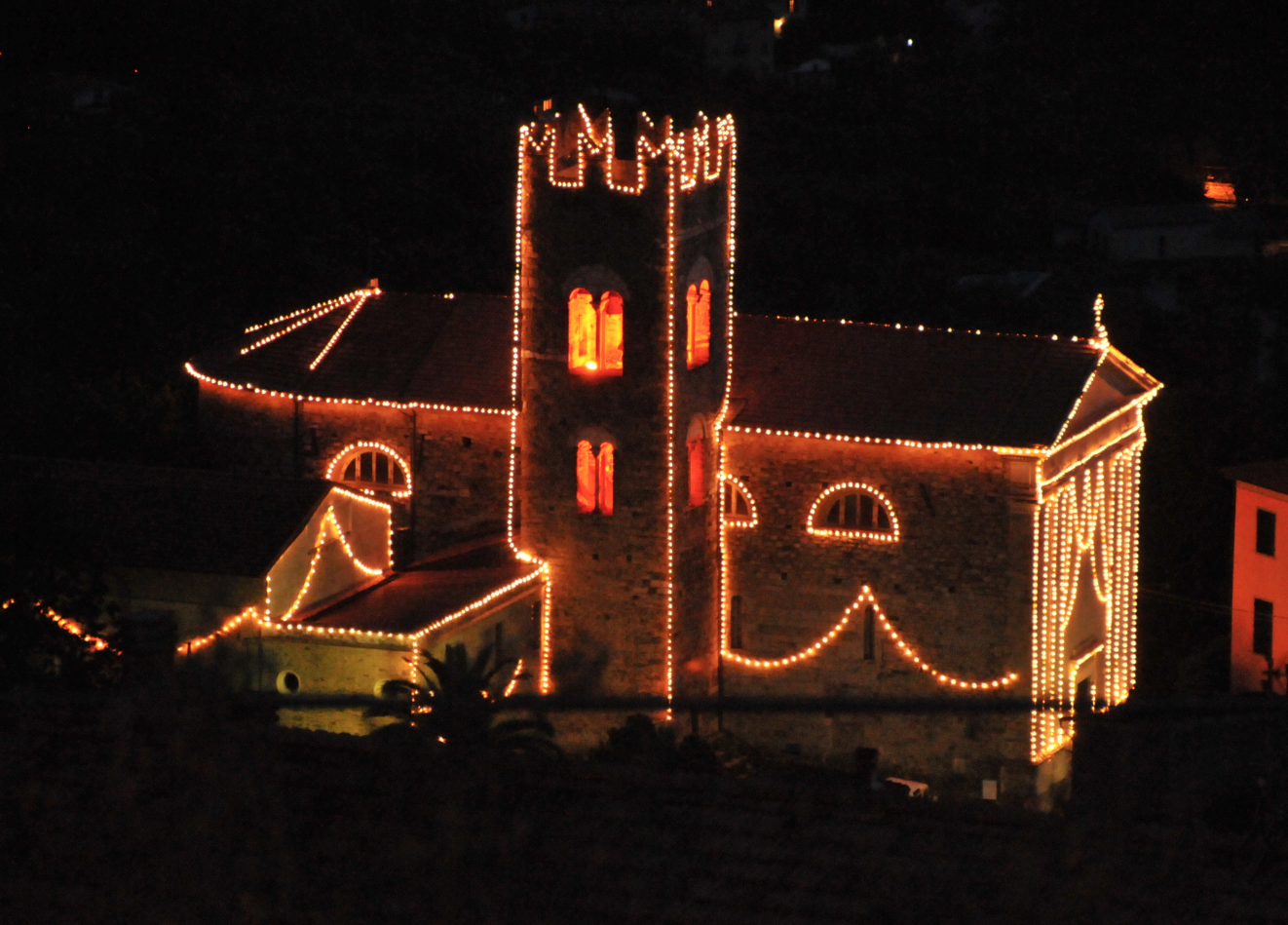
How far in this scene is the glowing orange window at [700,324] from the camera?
31.0 meters

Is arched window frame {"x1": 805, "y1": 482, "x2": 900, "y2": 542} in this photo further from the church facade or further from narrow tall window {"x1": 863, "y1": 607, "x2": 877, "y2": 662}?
narrow tall window {"x1": 863, "y1": 607, "x2": 877, "y2": 662}

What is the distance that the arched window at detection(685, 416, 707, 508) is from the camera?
102 feet

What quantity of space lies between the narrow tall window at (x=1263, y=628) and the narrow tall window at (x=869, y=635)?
11244mm

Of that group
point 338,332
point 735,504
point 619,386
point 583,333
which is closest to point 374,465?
point 338,332

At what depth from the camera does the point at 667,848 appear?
1215 centimetres

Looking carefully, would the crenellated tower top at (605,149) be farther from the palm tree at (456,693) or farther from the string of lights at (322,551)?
the palm tree at (456,693)

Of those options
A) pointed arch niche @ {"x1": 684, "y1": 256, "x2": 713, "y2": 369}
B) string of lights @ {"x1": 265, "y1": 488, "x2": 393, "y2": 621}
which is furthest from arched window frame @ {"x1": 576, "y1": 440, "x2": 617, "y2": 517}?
string of lights @ {"x1": 265, "y1": 488, "x2": 393, "y2": 621}

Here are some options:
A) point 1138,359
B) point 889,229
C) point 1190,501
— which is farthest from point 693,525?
point 889,229

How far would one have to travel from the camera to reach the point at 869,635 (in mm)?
31859

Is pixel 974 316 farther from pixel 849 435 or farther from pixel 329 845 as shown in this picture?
pixel 329 845

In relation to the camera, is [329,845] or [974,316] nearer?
[329,845]

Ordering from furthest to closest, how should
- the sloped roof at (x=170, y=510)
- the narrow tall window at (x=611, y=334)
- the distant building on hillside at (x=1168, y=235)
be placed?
the distant building on hillside at (x=1168, y=235) → the narrow tall window at (x=611, y=334) → the sloped roof at (x=170, y=510)

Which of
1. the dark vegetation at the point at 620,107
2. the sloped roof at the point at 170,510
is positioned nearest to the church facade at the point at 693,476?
the sloped roof at the point at 170,510

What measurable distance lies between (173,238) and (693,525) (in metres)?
27.8
